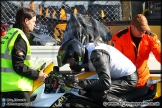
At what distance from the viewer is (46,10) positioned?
7.43 metres

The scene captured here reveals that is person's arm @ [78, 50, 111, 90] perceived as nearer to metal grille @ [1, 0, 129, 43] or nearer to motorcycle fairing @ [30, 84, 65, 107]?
motorcycle fairing @ [30, 84, 65, 107]

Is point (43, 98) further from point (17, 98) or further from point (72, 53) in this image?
point (72, 53)

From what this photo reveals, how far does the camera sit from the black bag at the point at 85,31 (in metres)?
3.18

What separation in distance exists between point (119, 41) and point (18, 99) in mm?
1323

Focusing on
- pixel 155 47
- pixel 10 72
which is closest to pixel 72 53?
pixel 10 72

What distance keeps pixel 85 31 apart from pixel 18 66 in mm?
750

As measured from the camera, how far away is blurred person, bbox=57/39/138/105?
2.92 m

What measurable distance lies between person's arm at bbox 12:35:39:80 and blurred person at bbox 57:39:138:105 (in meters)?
0.31

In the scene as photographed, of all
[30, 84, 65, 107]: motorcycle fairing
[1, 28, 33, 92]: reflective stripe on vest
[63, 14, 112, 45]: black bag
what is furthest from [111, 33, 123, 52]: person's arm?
[1, 28, 33, 92]: reflective stripe on vest

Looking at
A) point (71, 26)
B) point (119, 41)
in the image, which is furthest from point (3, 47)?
point (119, 41)

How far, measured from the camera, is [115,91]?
10.4 feet

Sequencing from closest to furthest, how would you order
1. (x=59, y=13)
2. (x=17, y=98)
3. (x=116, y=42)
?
(x=17, y=98)
(x=116, y=42)
(x=59, y=13)

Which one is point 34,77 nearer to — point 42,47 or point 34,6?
point 42,47

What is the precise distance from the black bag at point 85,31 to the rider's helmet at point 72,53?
19 centimetres
